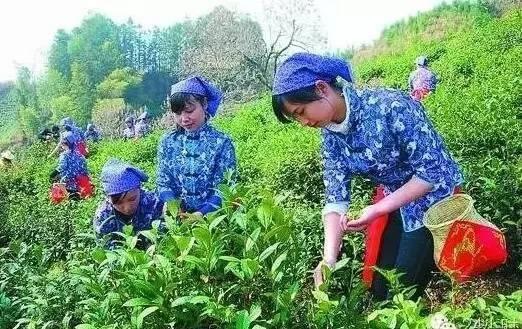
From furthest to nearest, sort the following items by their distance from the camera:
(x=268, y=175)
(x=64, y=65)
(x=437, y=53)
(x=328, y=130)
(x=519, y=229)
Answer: (x=64, y=65) < (x=437, y=53) < (x=268, y=175) < (x=519, y=229) < (x=328, y=130)

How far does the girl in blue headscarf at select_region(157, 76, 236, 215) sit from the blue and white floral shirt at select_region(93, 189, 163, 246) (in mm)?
75

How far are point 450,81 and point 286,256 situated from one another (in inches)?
464

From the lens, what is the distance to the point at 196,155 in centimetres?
381

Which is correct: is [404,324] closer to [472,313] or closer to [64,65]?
[472,313]

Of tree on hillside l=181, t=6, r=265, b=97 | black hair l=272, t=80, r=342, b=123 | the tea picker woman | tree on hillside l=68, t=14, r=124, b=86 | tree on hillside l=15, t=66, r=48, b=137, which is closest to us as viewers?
black hair l=272, t=80, r=342, b=123

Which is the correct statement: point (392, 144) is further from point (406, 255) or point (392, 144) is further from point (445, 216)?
point (406, 255)

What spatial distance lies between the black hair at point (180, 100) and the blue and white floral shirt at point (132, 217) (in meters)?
0.54

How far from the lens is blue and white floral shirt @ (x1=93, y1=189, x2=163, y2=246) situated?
364cm

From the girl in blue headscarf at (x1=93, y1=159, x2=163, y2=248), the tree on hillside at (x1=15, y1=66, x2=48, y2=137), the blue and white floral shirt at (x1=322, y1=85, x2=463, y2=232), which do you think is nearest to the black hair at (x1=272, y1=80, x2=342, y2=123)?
the blue and white floral shirt at (x1=322, y1=85, x2=463, y2=232)

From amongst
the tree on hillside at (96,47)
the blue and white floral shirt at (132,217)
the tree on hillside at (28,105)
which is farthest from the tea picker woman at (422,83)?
the tree on hillside at (96,47)

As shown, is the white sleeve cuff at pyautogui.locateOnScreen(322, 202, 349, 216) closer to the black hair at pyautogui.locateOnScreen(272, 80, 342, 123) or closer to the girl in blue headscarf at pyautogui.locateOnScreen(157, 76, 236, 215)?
the black hair at pyautogui.locateOnScreen(272, 80, 342, 123)

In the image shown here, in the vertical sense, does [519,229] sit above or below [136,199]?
below

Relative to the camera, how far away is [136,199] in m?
3.73

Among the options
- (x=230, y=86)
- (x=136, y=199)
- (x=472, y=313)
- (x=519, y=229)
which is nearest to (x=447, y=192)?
(x=472, y=313)
